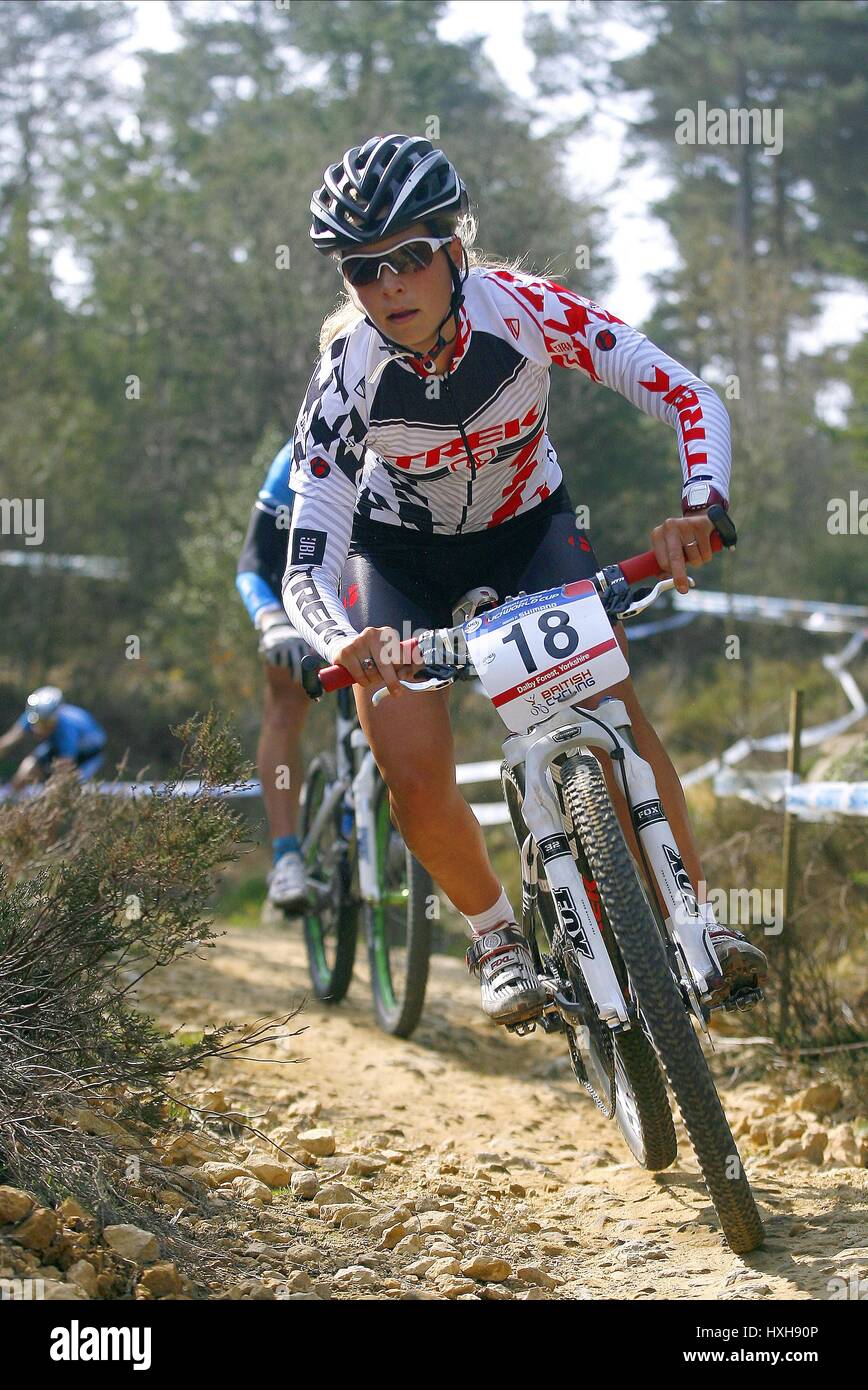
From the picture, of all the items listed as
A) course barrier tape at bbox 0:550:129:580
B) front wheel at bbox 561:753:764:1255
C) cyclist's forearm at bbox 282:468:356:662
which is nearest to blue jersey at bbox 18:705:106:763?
cyclist's forearm at bbox 282:468:356:662

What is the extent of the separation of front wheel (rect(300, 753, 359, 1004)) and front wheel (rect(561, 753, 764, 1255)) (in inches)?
111

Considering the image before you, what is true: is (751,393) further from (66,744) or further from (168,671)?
(66,744)

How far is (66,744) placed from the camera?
365 inches

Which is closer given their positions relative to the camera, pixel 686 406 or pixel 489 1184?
pixel 686 406

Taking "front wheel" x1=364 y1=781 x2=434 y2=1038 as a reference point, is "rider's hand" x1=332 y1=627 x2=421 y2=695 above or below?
above

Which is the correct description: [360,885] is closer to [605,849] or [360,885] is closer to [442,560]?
[442,560]

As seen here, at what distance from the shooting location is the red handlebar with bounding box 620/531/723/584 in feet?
10.4

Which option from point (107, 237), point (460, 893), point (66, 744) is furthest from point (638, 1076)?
point (107, 237)

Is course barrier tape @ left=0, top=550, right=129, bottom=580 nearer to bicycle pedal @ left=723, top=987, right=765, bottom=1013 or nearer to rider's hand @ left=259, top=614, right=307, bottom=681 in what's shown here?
rider's hand @ left=259, top=614, right=307, bottom=681

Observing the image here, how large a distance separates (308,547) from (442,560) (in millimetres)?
460

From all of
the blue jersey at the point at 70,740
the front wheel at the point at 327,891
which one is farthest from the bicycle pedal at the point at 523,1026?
the blue jersey at the point at 70,740

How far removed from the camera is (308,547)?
142 inches
